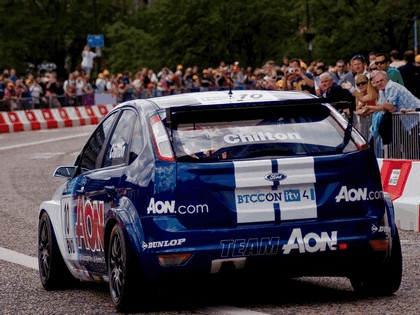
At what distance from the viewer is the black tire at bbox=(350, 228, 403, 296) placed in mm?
9156

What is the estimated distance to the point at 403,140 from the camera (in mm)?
18281

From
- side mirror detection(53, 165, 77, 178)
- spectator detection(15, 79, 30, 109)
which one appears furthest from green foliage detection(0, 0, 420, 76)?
side mirror detection(53, 165, 77, 178)

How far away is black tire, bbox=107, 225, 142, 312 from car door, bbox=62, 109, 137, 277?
0.24 m

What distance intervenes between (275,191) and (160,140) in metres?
0.80

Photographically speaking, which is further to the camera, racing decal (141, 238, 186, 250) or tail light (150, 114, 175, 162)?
tail light (150, 114, 175, 162)

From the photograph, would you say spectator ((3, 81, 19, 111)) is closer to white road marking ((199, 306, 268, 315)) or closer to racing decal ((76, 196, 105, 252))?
racing decal ((76, 196, 105, 252))

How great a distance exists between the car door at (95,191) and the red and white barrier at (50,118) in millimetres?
36070

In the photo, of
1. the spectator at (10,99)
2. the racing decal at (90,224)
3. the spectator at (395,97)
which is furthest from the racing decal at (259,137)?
the spectator at (10,99)

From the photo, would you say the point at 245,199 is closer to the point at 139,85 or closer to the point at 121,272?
the point at 121,272

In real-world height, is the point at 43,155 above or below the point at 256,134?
below

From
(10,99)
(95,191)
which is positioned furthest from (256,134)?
(10,99)

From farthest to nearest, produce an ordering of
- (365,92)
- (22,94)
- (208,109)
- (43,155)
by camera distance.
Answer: (22,94) < (43,155) < (365,92) < (208,109)

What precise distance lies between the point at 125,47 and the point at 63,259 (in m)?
77.0

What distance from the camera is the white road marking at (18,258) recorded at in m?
12.7
